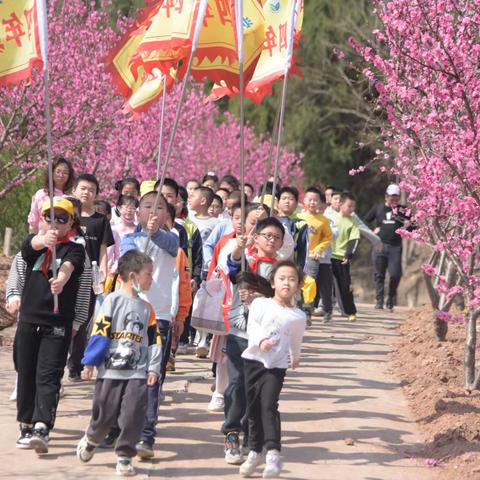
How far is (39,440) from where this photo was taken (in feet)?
26.0

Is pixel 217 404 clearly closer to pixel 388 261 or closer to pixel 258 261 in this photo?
pixel 258 261

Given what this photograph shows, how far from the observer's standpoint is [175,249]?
29.3 feet

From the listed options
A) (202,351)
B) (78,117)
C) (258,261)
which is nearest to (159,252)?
(258,261)

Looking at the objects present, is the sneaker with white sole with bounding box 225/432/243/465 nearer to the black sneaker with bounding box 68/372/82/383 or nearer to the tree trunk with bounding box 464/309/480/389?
the black sneaker with bounding box 68/372/82/383

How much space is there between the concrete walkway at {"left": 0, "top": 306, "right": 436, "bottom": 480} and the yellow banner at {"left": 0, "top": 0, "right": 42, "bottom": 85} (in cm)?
247

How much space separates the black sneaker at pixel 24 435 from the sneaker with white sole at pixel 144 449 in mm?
733

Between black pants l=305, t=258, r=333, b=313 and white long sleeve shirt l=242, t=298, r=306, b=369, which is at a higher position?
black pants l=305, t=258, r=333, b=313

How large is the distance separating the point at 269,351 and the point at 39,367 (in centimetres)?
152

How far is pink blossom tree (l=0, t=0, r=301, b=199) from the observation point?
1727 centimetres

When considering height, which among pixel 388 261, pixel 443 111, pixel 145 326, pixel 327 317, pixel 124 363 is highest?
pixel 443 111

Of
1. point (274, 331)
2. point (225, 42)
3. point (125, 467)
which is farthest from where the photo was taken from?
point (225, 42)

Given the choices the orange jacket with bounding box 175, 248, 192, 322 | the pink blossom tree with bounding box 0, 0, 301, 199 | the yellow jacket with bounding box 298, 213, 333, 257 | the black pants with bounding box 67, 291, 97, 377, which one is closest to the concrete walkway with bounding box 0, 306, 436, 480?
the black pants with bounding box 67, 291, 97, 377

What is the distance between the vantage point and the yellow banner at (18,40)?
28.9ft

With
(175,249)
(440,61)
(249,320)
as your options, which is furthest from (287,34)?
(249,320)
